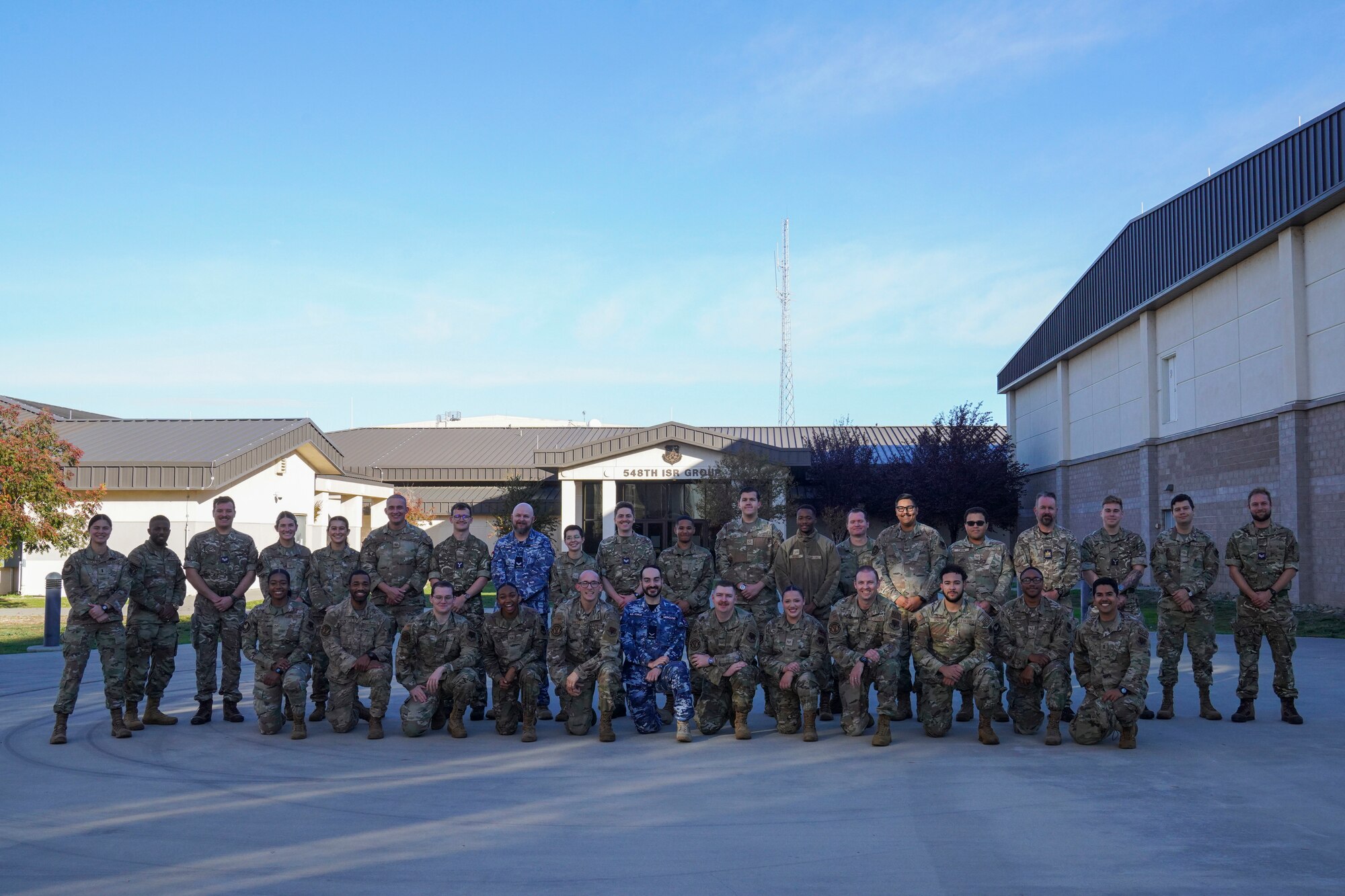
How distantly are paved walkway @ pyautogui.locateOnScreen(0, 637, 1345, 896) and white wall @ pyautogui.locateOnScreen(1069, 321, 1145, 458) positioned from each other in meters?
19.8

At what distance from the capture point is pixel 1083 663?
8.58m

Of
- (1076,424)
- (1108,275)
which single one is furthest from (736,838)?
(1076,424)

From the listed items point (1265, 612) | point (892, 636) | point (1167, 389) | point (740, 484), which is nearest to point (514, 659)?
point (892, 636)

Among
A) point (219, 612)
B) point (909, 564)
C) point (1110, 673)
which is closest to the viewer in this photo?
point (1110, 673)

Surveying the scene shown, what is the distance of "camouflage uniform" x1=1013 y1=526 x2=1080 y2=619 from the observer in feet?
31.4

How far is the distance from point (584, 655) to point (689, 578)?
1377mm

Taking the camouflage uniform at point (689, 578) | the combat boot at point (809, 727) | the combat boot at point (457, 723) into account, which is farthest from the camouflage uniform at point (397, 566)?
the combat boot at point (809, 727)

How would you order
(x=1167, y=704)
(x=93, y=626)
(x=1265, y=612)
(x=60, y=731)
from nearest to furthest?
(x=60, y=731) < (x=93, y=626) < (x=1265, y=612) < (x=1167, y=704)

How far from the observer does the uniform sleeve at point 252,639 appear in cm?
909

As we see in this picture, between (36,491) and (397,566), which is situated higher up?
(36,491)

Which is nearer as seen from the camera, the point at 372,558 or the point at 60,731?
the point at 60,731

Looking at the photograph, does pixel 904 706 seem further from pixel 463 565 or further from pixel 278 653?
pixel 278 653

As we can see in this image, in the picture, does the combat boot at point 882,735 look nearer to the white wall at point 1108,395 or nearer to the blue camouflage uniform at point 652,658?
the blue camouflage uniform at point 652,658

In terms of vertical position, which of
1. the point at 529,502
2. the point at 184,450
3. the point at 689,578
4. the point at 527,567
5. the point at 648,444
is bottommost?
the point at 689,578
